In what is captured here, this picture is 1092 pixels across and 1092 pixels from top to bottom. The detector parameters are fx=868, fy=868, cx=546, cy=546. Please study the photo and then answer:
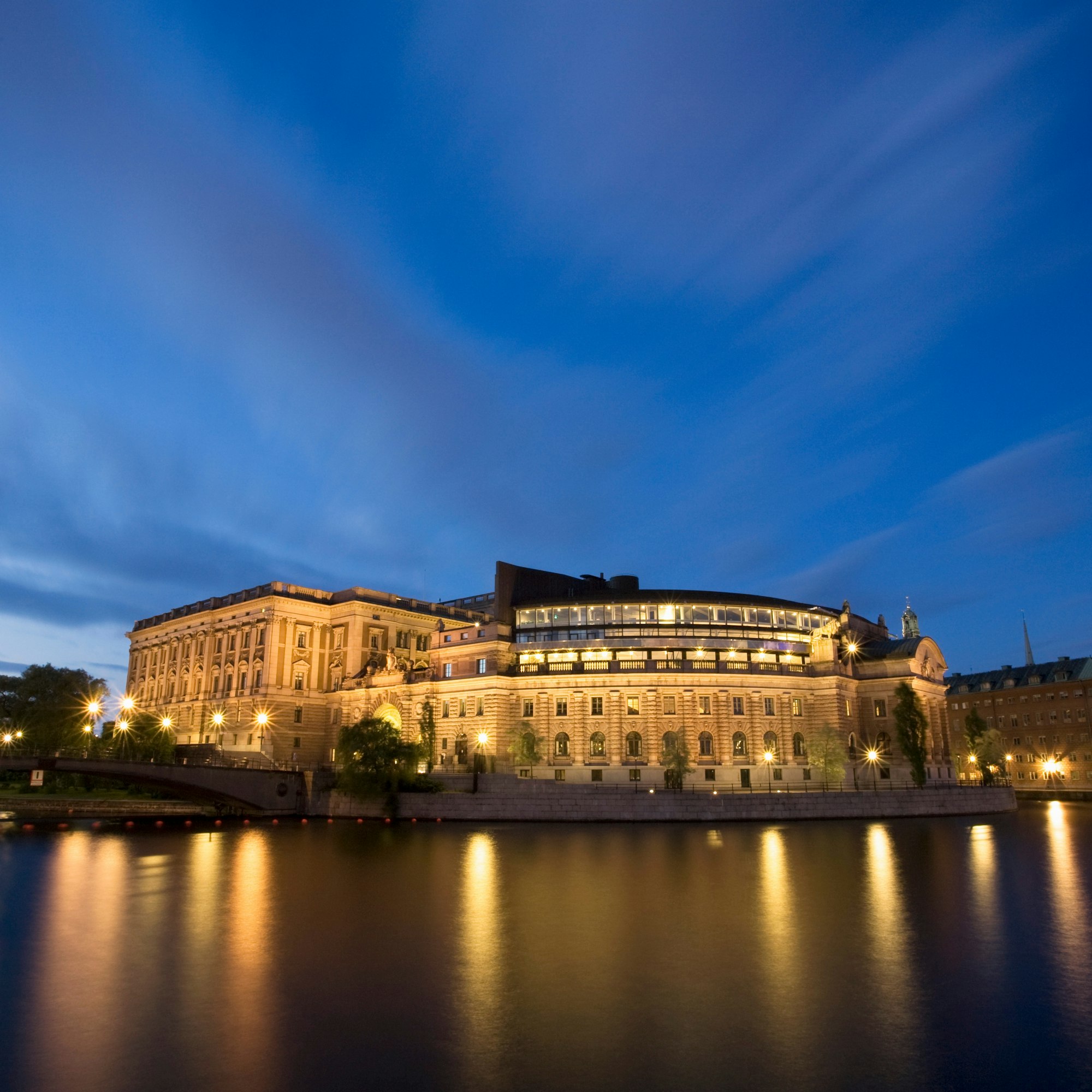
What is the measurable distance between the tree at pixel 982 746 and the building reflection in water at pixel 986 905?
57629 mm

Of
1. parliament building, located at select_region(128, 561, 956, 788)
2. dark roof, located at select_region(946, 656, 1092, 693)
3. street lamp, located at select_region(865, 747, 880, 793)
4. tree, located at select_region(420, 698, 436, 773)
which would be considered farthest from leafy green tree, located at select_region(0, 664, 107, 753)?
dark roof, located at select_region(946, 656, 1092, 693)

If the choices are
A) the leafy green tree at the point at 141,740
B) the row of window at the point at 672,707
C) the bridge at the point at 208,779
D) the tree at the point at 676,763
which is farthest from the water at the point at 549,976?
the leafy green tree at the point at 141,740

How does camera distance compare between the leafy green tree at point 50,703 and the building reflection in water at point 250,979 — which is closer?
the building reflection in water at point 250,979

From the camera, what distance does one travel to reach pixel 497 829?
66188mm

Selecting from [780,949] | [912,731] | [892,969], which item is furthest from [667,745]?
[892,969]

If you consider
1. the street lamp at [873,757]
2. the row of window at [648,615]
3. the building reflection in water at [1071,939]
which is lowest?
the building reflection in water at [1071,939]

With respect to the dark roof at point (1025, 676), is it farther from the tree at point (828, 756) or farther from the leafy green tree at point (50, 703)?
the leafy green tree at point (50, 703)

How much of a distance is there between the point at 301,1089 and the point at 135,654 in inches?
5975

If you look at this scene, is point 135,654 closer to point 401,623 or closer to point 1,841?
point 401,623

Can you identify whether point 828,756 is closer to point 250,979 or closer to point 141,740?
point 141,740

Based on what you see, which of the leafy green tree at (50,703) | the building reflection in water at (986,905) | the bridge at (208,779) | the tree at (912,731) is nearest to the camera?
the building reflection in water at (986,905)

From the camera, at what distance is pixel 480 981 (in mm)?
21391

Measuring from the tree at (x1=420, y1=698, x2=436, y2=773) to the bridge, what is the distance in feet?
40.9

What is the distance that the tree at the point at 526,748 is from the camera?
9262 centimetres
